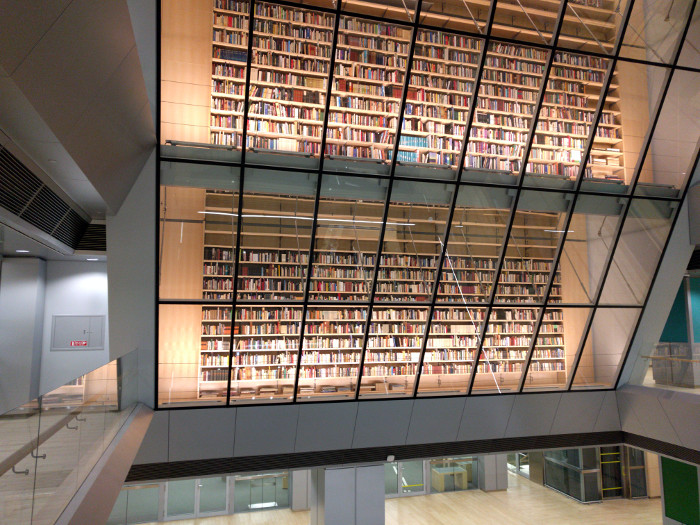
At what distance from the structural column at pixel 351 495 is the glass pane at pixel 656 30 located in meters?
7.72

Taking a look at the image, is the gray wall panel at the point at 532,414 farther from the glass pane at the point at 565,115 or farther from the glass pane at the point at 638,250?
the glass pane at the point at 565,115

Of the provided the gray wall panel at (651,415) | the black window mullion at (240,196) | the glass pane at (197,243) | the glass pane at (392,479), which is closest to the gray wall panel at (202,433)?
the black window mullion at (240,196)

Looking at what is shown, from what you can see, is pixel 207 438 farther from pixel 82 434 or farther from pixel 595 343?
pixel 595 343

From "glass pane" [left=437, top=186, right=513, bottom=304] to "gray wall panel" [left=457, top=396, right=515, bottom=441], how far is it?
1.81 metres

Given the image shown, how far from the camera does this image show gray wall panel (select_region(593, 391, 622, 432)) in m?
9.20

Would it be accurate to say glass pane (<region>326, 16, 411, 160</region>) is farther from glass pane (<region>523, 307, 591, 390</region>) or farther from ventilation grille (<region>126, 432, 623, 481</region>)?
ventilation grille (<region>126, 432, 623, 481</region>)

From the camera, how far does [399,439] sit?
27.2 ft

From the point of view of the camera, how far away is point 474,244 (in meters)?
7.96

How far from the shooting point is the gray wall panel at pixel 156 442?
281 inches

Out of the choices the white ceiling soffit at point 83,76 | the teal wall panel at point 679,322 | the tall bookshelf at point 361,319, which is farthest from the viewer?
the teal wall panel at point 679,322

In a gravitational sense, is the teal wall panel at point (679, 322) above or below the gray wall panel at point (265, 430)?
above

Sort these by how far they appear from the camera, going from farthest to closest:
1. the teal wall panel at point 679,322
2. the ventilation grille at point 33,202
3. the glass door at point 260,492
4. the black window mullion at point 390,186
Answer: the teal wall panel at point 679,322
the glass door at point 260,492
the black window mullion at point 390,186
the ventilation grille at point 33,202

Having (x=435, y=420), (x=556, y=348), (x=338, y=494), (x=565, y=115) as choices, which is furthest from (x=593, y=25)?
(x=338, y=494)

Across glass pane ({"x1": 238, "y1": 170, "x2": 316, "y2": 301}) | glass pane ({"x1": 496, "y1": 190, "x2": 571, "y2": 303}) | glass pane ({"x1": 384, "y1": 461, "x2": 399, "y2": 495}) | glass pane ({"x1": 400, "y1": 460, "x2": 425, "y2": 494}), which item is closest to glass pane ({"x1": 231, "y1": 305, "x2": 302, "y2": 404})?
glass pane ({"x1": 238, "y1": 170, "x2": 316, "y2": 301})
